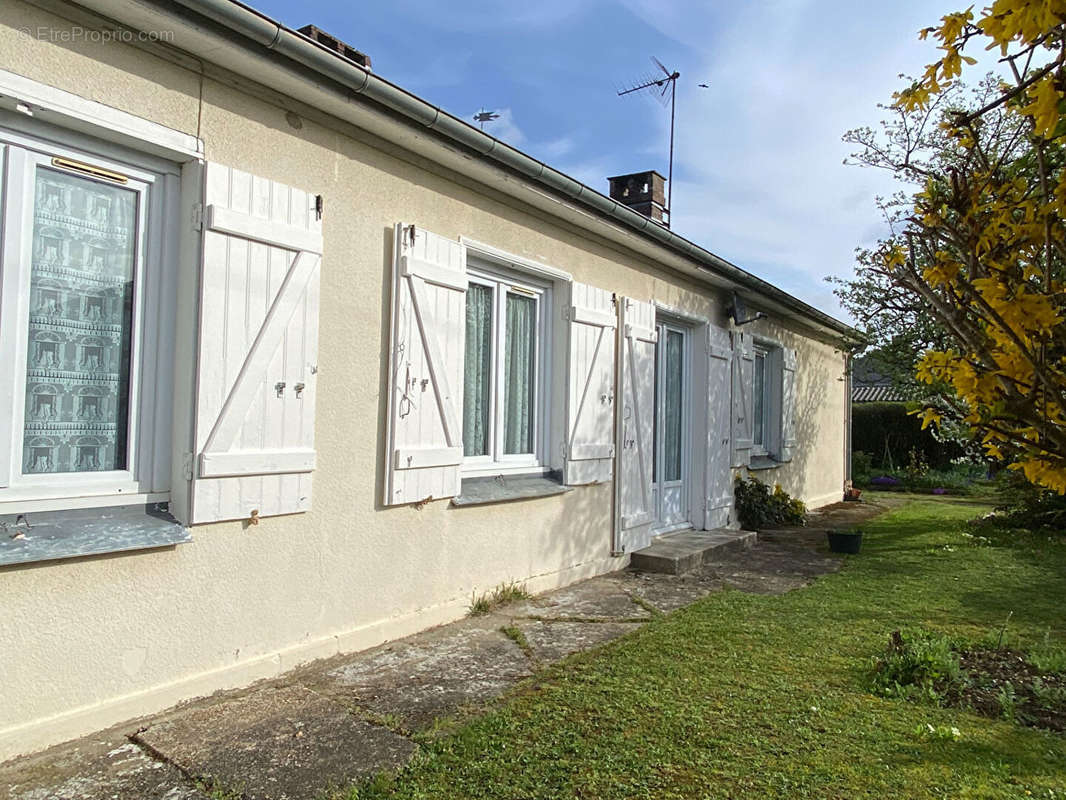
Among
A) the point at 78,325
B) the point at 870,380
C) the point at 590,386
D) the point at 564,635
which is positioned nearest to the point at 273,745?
the point at 78,325

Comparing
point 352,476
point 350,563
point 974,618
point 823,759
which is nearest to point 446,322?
point 352,476

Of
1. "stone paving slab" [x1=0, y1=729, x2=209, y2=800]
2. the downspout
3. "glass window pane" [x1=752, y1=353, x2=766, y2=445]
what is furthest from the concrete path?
the downspout

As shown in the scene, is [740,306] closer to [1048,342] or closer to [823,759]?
[823,759]

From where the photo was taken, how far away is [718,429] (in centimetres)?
842

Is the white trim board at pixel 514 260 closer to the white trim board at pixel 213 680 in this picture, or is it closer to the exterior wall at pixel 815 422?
the white trim board at pixel 213 680

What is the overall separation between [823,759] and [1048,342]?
202 centimetres

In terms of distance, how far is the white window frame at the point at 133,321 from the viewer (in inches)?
113

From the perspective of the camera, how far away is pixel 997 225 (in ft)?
5.63

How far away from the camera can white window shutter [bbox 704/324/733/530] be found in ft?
26.9

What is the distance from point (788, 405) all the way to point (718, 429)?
3.14 meters

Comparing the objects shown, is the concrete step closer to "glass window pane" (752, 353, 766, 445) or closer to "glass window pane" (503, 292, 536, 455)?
"glass window pane" (503, 292, 536, 455)

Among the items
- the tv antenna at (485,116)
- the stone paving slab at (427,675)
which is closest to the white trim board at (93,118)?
the stone paving slab at (427,675)

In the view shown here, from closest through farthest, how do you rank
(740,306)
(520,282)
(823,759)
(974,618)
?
1. (823,759)
2. (974,618)
3. (520,282)
4. (740,306)

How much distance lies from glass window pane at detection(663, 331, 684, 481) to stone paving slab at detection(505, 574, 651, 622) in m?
2.26
